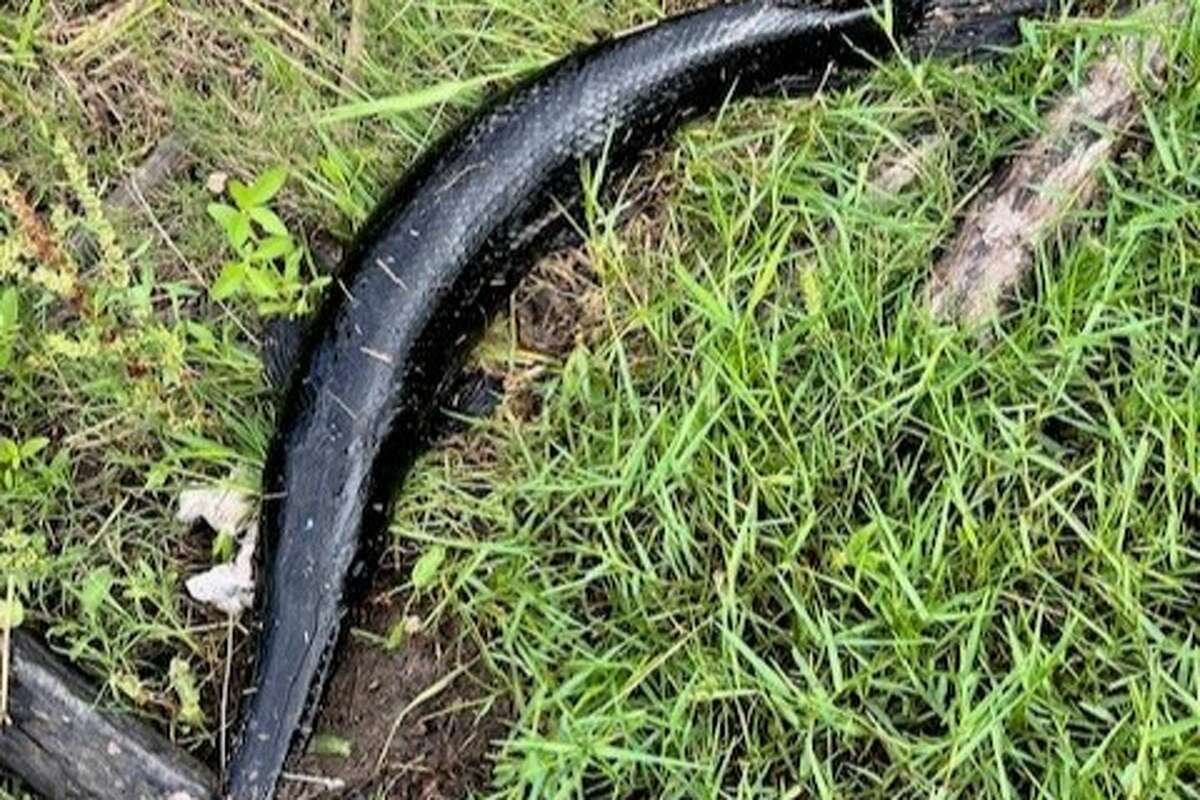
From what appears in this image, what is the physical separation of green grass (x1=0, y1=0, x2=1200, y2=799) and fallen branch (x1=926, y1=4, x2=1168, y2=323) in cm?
Answer: 6

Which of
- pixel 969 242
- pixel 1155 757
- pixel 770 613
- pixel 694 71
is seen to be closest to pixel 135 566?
pixel 770 613

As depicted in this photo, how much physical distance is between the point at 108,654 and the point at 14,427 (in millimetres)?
628

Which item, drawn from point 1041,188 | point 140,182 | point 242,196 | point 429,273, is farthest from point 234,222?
point 1041,188

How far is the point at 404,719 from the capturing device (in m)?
3.95

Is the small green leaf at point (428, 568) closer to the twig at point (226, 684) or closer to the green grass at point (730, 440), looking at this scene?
the green grass at point (730, 440)

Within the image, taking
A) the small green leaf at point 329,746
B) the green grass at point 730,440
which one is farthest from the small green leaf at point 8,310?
the small green leaf at point 329,746

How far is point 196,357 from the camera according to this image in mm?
4141

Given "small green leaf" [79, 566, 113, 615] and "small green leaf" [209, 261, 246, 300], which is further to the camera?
"small green leaf" [79, 566, 113, 615]

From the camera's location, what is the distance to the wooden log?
3771 millimetres

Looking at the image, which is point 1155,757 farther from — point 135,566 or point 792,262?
point 135,566

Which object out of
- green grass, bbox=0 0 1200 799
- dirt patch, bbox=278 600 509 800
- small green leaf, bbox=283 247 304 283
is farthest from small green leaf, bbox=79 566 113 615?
small green leaf, bbox=283 247 304 283

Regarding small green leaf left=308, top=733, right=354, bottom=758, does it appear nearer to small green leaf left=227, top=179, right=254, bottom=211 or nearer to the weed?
the weed

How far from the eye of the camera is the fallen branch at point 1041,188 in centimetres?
390

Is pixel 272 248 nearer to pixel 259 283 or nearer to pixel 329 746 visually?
pixel 259 283
